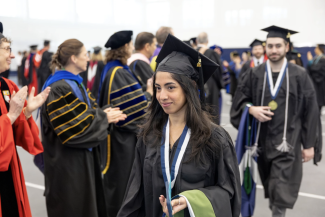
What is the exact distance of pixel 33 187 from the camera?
14.5 feet

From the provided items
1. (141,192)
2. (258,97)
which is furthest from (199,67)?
(258,97)

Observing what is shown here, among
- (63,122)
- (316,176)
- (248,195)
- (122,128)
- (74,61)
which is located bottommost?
(316,176)

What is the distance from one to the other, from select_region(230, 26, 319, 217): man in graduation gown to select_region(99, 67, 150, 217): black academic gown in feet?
4.16

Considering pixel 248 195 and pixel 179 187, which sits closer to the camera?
pixel 179 187

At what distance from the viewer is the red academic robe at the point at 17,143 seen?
2082 mm

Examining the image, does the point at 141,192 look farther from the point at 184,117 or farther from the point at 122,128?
the point at 122,128

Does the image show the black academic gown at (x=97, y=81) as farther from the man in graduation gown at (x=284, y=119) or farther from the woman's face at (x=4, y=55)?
the woman's face at (x=4, y=55)

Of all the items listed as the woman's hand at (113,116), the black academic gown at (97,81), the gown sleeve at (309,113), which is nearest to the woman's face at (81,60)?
the woman's hand at (113,116)

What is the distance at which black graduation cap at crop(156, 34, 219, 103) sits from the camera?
1.65 metres

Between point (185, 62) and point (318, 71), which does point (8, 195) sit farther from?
point (318, 71)

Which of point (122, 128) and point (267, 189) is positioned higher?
point (122, 128)

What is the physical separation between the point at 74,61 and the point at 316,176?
397 cm

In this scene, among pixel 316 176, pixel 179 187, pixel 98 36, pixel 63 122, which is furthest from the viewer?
pixel 98 36

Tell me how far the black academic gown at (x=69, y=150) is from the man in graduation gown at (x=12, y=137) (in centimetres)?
33
